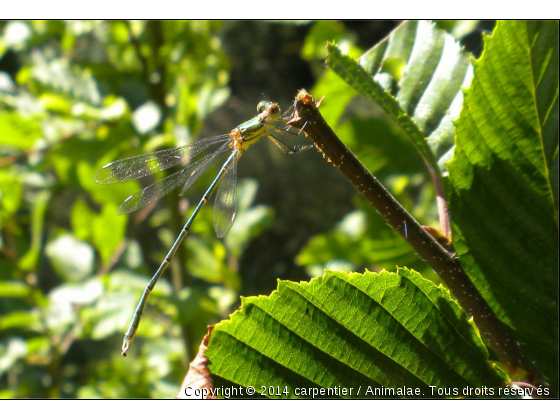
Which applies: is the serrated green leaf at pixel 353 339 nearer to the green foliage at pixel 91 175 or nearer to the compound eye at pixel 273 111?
the compound eye at pixel 273 111

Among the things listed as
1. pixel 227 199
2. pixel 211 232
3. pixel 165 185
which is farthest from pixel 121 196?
pixel 211 232

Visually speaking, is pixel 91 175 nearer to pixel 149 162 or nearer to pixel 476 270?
pixel 149 162

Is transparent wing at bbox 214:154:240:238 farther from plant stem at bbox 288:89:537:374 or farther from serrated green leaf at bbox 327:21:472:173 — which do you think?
plant stem at bbox 288:89:537:374

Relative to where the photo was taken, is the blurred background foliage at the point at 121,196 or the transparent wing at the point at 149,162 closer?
the transparent wing at the point at 149,162

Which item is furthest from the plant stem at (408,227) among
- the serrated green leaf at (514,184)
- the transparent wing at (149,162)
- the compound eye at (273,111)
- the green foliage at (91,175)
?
the green foliage at (91,175)

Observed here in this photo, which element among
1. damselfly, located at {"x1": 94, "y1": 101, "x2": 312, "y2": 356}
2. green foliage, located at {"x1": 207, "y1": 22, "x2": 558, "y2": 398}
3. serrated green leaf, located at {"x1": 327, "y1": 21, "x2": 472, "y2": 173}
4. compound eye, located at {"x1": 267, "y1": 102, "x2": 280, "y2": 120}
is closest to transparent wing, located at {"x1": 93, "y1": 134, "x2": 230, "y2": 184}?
damselfly, located at {"x1": 94, "y1": 101, "x2": 312, "y2": 356}

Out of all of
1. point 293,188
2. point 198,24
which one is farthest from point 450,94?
point 293,188

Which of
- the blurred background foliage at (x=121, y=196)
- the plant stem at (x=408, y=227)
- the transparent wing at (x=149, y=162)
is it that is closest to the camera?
the plant stem at (x=408, y=227)
